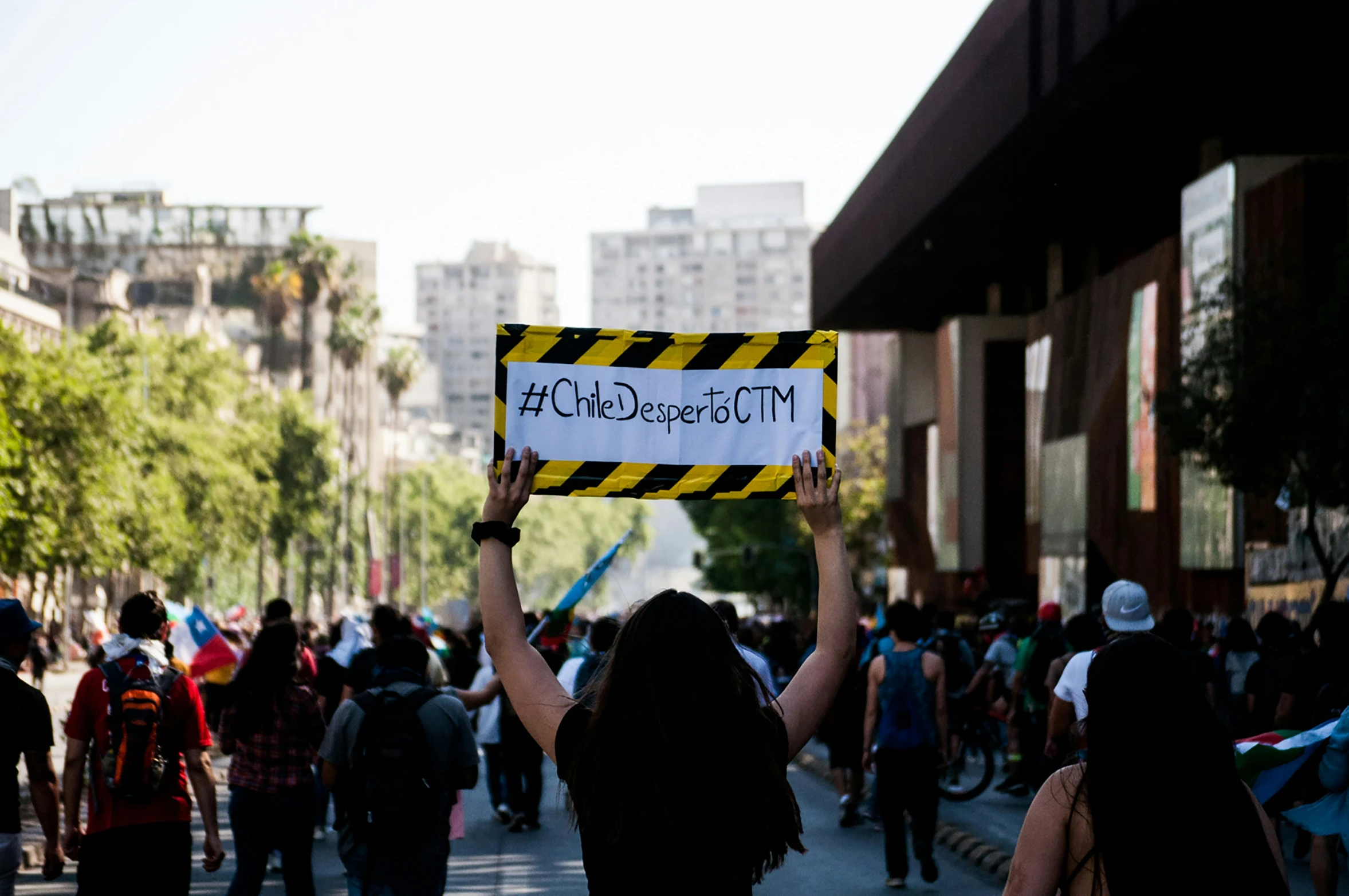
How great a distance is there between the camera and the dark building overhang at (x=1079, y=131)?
77.9 ft

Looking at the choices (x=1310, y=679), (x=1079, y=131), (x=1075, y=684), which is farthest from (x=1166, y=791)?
(x=1079, y=131)

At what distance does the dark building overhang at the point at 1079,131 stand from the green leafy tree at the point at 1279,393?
354cm

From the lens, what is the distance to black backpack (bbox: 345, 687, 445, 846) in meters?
7.03

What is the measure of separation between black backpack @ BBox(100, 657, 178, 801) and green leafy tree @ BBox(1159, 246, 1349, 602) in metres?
13.8

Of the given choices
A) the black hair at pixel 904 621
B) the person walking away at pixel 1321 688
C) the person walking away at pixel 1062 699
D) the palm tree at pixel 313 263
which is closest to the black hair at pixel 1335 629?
the person walking away at pixel 1321 688

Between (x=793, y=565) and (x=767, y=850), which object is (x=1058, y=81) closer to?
(x=767, y=850)

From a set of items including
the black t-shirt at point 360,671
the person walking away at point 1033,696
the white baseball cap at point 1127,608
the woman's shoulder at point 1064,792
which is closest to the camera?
the woman's shoulder at point 1064,792

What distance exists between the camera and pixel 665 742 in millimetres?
3254

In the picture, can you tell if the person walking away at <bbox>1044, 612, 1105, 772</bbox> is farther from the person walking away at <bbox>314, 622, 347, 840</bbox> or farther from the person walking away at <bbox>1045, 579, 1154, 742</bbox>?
the person walking away at <bbox>314, 622, 347, 840</bbox>

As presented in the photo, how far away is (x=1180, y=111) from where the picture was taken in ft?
90.7

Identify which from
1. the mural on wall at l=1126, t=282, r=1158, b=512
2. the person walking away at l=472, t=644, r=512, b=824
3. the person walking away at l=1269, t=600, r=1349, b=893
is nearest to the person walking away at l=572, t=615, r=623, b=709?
the person walking away at l=472, t=644, r=512, b=824

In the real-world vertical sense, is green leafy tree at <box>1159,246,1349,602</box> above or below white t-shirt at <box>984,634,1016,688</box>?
above

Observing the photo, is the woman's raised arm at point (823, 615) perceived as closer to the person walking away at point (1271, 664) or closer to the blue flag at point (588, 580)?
the blue flag at point (588, 580)

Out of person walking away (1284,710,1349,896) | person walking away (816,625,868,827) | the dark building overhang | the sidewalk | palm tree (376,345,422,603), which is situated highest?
palm tree (376,345,422,603)
